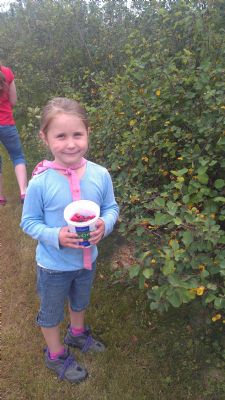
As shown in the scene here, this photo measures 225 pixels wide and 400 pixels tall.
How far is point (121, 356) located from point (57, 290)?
742 millimetres

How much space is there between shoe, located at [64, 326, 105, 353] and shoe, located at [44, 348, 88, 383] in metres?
0.14

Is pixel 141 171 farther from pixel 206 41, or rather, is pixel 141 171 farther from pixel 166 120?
pixel 206 41

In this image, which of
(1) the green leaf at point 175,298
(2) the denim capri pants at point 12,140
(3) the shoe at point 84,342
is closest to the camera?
(1) the green leaf at point 175,298

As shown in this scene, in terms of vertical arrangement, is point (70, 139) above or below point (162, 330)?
above

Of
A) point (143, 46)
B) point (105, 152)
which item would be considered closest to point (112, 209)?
point (105, 152)

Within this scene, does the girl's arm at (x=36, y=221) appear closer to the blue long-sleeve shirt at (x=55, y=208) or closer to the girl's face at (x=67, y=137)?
the blue long-sleeve shirt at (x=55, y=208)

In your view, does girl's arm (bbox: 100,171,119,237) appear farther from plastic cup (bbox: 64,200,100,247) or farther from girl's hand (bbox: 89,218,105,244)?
plastic cup (bbox: 64,200,100,247)

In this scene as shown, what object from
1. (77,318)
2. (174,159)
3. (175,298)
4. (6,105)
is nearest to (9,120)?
(6,105)

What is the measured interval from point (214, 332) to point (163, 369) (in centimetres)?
38

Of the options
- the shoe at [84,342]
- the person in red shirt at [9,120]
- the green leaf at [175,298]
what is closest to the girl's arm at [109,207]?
the green leaf at [175,298]

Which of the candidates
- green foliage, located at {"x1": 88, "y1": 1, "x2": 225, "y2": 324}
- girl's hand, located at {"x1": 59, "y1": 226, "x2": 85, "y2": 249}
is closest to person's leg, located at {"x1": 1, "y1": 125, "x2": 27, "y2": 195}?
green foliage, located at {"x1": 88, "y1": 1, "x2": 225, "y2": 324}

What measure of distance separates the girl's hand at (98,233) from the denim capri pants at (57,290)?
0.34 m

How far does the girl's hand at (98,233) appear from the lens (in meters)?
1.87

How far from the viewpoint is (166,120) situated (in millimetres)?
2727
